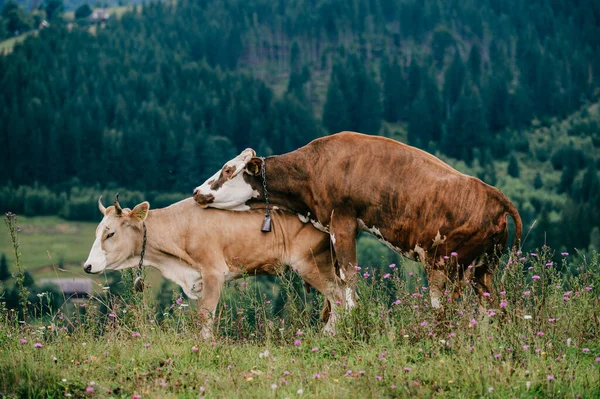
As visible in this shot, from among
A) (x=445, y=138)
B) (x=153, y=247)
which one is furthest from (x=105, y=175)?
(x=153, y=247)

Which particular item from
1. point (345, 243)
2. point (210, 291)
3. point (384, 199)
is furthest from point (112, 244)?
point (384, 199)

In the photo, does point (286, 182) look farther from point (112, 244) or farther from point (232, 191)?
point (112, 244)

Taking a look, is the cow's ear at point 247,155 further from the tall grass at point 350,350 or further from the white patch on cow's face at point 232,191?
the tall grass at point 350,350

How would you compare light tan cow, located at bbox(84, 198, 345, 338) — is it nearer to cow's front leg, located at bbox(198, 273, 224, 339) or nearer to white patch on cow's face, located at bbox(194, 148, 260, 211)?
cow's front leg, located at bbox(198, 273, 224, 339)

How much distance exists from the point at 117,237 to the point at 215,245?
51.3 inches

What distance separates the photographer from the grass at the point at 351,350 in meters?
7.30

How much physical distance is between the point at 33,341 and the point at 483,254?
5.00 m

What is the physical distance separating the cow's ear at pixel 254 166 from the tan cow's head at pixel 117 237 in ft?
4.61

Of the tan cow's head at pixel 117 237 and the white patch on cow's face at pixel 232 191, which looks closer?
the tan cow's head at pixel 117 237

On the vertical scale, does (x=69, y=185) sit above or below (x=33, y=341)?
below

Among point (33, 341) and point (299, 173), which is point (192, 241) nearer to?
point (299, 173)

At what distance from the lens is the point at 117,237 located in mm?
11320

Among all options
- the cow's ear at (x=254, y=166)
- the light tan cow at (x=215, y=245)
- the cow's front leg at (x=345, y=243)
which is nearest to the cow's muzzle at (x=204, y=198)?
the light tan cow at (x=215, y=245)

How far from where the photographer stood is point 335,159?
35.2 feet
